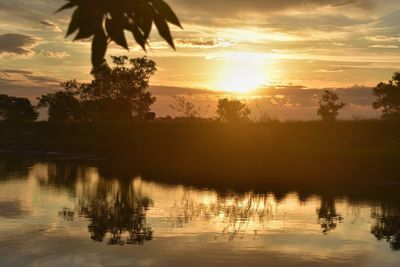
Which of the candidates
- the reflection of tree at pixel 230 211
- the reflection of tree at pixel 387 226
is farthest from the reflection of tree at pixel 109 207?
the reflection of tree at pixel 387 226

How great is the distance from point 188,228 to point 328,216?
20.5 ft

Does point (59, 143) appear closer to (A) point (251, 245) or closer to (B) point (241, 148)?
(B) point (241, 148)

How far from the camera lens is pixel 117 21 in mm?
2021

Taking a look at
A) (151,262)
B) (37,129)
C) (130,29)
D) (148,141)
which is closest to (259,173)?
(148,141)

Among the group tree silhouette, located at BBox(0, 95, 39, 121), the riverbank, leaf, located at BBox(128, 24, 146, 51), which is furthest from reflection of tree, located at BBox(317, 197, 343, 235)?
tree silhouette, located at BBox(0, 95, 39, 121)

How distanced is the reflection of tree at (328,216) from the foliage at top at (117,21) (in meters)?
17.7

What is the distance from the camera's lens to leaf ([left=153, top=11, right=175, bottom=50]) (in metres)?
1.99

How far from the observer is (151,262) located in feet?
48.4

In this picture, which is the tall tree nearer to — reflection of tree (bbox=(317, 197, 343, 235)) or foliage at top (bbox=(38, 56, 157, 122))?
foliage at top (bbox=(38, 56, 157, 122))

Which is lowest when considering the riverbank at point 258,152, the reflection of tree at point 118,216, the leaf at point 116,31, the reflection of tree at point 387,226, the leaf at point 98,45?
the reflection of tree at point 387,226

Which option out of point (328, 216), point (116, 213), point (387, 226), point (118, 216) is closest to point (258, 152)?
A: point (328, 216)

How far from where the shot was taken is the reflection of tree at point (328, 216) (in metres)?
20.1

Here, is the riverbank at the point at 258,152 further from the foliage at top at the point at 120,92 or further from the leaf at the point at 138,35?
the leaf at the point at 138,35

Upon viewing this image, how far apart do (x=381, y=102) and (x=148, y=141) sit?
3463 cm
